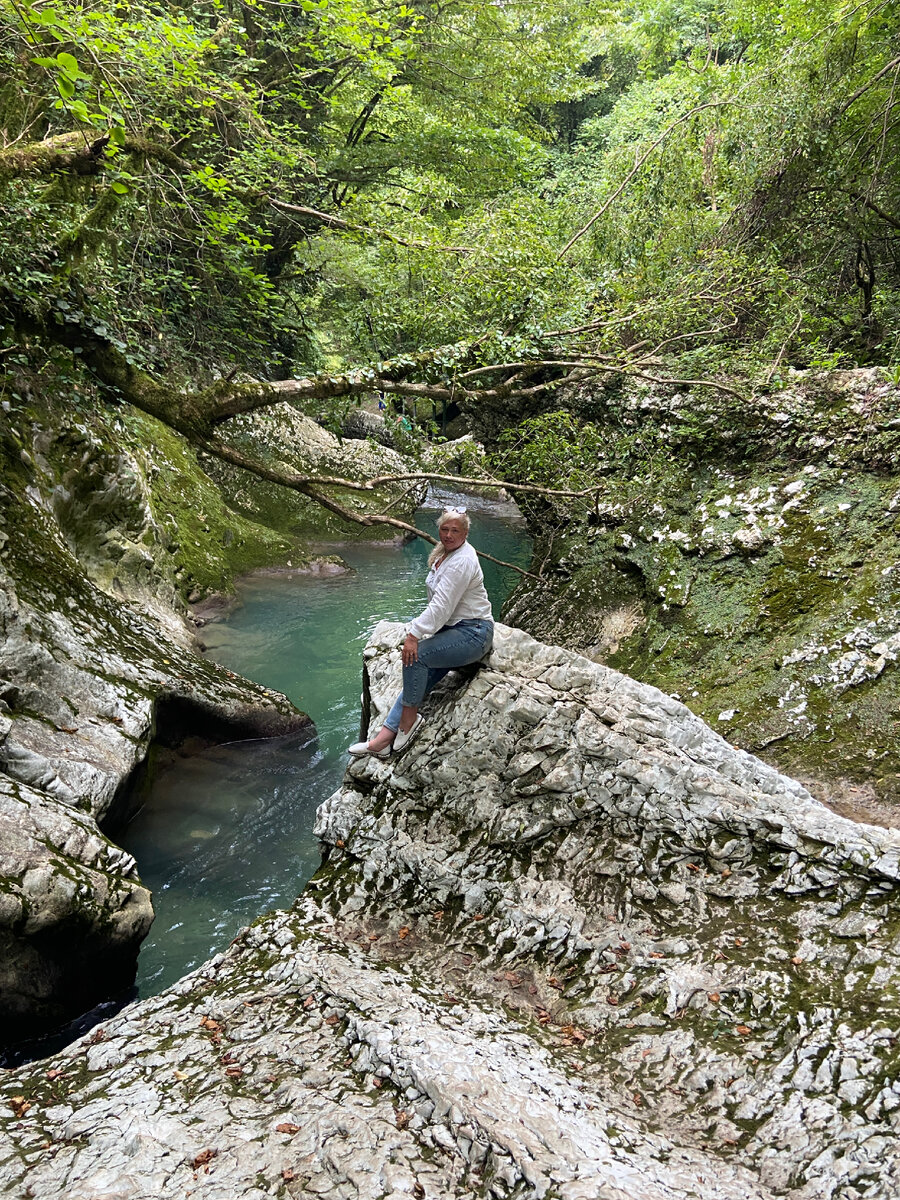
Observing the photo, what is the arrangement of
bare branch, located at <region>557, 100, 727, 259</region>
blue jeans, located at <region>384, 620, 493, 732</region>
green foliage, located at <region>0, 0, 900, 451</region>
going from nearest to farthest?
blue jeans, located at <region>384, 620, 493, 732</region>
green foliage, located at <region>0, 0, 900, 451</region>
bare branch, located at <region>557, 100, 727, 259</region>

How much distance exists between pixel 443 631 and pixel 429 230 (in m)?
6.50

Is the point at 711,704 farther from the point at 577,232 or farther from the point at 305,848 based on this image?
the point at 577,232

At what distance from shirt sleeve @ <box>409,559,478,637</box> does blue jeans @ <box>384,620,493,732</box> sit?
0.47 feet

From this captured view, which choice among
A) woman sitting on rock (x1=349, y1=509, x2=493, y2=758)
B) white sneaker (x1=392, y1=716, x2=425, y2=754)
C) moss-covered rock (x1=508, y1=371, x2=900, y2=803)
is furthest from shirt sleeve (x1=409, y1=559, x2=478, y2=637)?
moss-covered rock (x1=508, y1=371, x2=900, y2=803)

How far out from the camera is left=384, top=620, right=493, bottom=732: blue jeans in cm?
498

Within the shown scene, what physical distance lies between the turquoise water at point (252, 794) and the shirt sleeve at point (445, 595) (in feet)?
9.28

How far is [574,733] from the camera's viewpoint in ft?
15.7

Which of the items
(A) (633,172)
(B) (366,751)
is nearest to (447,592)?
(B) (366,751)

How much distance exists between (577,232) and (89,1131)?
1155 centimetres

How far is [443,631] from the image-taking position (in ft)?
16.4

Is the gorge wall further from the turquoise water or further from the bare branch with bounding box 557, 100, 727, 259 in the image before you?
the bare branch with bounding box 557, 100, 727, 259

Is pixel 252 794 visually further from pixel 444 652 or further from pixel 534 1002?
pixel 534 1002

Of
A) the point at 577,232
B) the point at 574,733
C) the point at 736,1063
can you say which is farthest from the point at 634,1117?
the point at 577,232

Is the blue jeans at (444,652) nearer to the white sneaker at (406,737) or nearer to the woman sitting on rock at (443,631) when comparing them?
the woman sitting on rock at (443,631)
